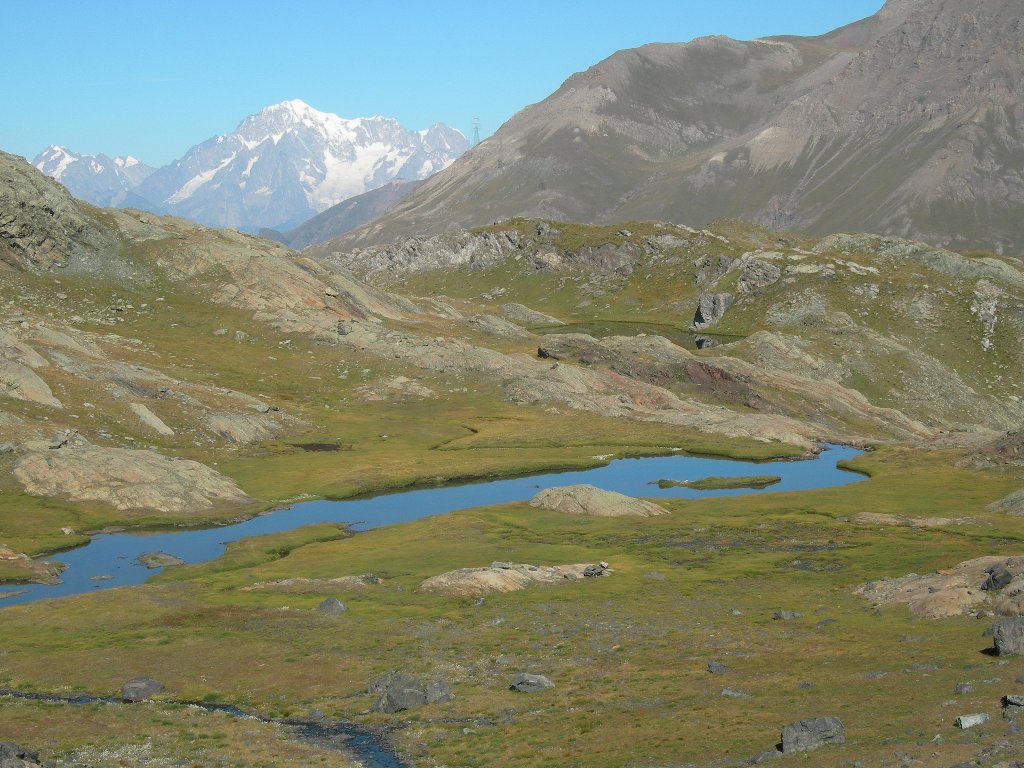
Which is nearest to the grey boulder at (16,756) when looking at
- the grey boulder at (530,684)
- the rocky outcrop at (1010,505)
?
the grey boulder at (530,684)

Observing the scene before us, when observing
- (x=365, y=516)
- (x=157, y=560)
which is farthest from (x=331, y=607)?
(x=365, y=516)

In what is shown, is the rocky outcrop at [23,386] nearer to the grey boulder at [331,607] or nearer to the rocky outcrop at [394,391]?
the rocky outcrop at [394,391]

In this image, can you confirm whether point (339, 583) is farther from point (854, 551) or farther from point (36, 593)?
point (854, 551)

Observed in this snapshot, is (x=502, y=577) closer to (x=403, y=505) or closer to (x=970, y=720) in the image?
(x=403, y=505)

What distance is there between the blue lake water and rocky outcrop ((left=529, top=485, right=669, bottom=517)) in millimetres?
9535

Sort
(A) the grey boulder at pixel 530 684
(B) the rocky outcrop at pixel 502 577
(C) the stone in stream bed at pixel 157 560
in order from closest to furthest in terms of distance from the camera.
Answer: (A) the grey boulder at pixel 530 684, (B) the rocky outcrop at pixel 502 577, (C) the stone in stream bed at pixel 157 560

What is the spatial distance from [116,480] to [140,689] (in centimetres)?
6340

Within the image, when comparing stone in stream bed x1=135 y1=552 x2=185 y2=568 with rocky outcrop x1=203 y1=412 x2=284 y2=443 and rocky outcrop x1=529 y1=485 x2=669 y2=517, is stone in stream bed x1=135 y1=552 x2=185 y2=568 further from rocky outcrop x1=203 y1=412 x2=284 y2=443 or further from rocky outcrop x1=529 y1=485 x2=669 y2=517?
rocky outcrop x1=203 y1=412 x2=284 y2=443

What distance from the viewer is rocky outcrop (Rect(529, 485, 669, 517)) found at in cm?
11869

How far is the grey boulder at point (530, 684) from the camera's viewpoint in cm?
5841

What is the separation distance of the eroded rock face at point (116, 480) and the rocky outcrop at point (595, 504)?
3753 centimetres

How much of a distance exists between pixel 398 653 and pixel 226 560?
38.5 meters

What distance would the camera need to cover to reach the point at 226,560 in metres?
100

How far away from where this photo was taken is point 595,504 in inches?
4705
